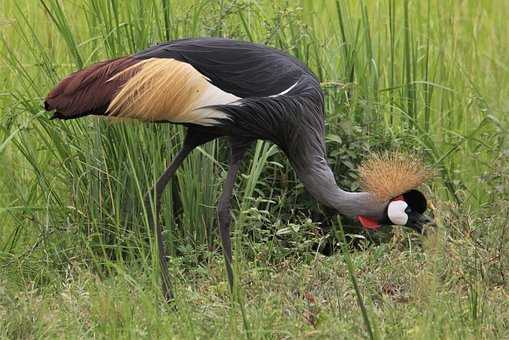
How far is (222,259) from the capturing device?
16.2 feet

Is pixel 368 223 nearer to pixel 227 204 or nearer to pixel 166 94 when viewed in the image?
pixel 227 204

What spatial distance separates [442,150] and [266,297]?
1.74 metres

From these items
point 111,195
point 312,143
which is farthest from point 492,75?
point 111,195

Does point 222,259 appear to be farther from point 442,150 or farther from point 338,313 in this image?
point 442,150

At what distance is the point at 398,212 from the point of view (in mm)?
4562

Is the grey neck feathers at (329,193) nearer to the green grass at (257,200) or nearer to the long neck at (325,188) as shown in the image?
the long neck at (325,188)

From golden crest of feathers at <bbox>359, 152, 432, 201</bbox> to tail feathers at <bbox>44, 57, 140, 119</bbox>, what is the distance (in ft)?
3.35

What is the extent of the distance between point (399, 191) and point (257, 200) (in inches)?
27.2

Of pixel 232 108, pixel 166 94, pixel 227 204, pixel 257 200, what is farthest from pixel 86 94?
pixel 257 200

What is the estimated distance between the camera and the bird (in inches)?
171

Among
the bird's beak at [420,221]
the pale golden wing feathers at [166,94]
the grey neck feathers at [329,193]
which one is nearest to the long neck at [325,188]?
the grey neck feathers at [329,193]

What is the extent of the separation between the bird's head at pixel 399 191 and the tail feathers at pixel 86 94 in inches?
41.1

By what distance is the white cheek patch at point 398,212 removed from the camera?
4.55 metres

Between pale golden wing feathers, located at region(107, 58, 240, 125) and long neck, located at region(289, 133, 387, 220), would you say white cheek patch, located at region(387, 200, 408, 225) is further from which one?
pale golden wing feathers, located at region(107, 58, 240, 125)
